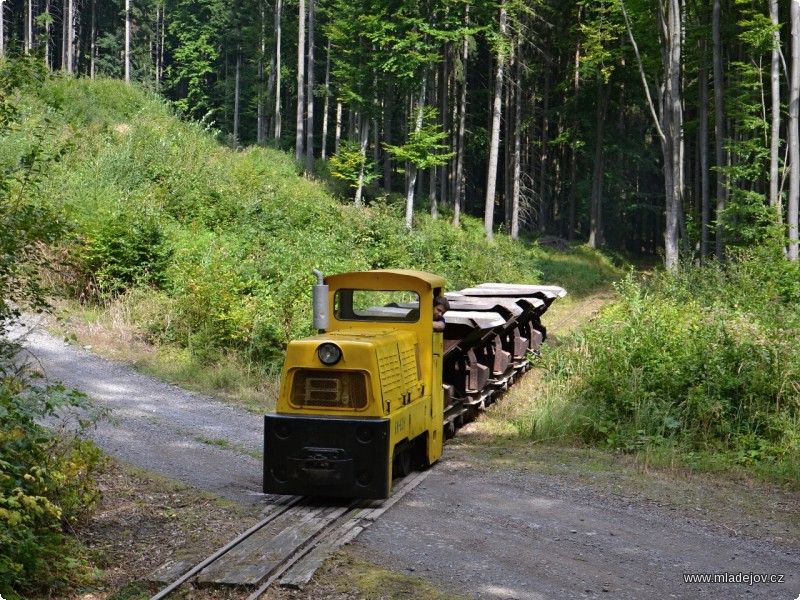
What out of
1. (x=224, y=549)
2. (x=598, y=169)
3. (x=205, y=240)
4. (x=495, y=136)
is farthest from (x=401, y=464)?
(x=598, y=169)

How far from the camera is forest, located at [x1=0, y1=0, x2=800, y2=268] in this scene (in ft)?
97.0

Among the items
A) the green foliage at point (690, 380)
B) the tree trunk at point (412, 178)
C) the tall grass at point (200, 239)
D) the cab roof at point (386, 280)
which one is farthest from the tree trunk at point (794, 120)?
the cab roof at point (386, 280)

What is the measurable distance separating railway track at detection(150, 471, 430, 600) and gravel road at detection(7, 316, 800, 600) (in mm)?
258

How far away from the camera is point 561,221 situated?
53.1 m

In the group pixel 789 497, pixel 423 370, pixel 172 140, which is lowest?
pixel 789 497

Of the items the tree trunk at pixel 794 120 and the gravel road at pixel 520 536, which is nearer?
the gravel road at pixel 520 536

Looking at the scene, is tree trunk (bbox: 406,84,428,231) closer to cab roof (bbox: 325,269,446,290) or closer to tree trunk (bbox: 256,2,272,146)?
tree trunk (bbox: 256,2,272,146)

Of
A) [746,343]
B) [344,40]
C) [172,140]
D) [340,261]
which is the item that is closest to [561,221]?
[344,40]

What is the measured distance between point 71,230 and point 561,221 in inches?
1838

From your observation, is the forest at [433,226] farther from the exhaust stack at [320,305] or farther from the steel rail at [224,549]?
the exhaust stack at [320,305]

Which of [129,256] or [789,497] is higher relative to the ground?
[129,256]

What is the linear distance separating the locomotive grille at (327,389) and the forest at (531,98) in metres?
14.5

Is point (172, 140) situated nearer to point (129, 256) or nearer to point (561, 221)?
point (129, 256)

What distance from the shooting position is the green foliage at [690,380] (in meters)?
11.9
